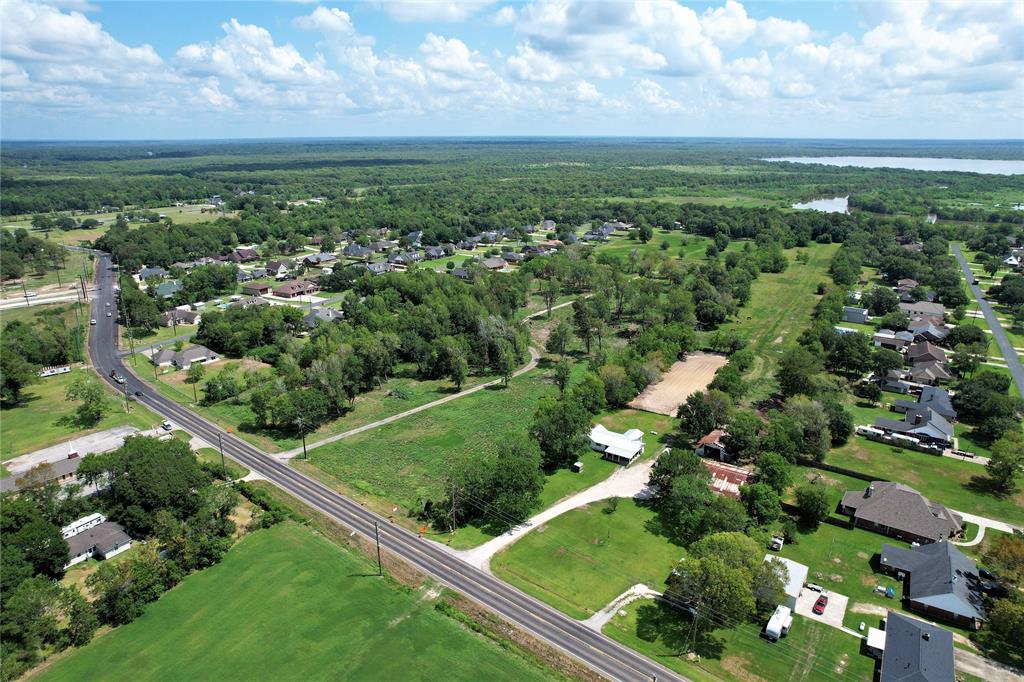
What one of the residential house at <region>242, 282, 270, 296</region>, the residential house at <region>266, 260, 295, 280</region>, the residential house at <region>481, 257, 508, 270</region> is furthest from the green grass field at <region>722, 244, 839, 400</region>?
the residential house at <region>266, 260, 295, 280</region>

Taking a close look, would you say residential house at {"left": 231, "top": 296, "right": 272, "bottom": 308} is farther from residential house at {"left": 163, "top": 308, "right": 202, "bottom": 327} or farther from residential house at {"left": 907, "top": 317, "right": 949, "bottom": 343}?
residential house at {"left": 907, "top": 317, "right": 949, "bottom": 343}

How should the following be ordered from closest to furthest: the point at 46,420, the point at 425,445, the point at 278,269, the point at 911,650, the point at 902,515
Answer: the point at 911,650 < the point at 902,515 < the point at 425,445 < the point at 46,420 < the point at 278,269

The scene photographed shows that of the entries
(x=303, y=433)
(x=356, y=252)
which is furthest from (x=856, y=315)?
(x=356, y=252)

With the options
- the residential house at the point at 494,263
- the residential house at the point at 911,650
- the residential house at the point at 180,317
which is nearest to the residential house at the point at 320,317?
the residential house at the point at 180,317

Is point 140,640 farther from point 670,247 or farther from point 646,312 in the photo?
point 670,247

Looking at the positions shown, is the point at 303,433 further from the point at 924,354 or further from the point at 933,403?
the point at 924,354

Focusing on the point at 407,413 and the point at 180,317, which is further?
the point at 180,317
